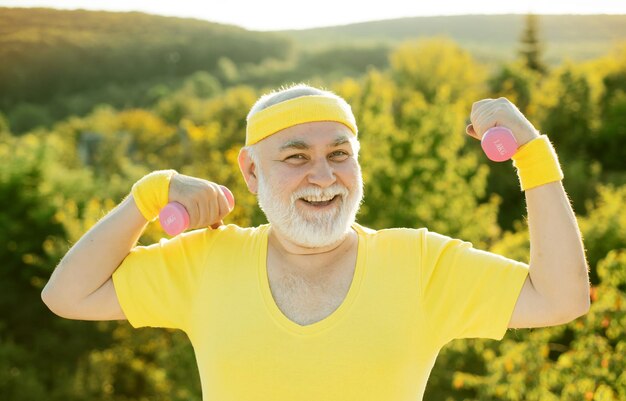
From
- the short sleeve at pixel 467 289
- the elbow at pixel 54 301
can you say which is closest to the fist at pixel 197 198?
the elbow at pixel 54 301

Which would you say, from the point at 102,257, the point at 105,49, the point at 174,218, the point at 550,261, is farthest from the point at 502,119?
the point at 105,49

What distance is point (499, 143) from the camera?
8.18ft

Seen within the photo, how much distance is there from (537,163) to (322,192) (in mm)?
735

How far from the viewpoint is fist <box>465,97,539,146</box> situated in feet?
8.31

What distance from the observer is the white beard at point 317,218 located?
2.73 meters

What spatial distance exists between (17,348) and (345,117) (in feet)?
71.3

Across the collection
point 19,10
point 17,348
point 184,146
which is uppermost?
point 19,10

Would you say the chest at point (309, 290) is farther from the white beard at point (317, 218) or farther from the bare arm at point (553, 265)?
the bare arm at point (553, 265)

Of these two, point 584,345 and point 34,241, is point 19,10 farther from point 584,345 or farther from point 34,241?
point 584,345

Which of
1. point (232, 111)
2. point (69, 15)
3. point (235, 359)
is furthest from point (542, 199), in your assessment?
point (69, 15)

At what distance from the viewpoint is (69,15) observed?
251ft

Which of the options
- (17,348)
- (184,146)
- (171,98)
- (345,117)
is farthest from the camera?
(171,98)

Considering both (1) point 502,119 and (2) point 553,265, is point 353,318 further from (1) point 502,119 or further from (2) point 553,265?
(1) point 502,119

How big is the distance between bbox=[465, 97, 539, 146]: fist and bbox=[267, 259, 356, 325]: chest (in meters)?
0.65
